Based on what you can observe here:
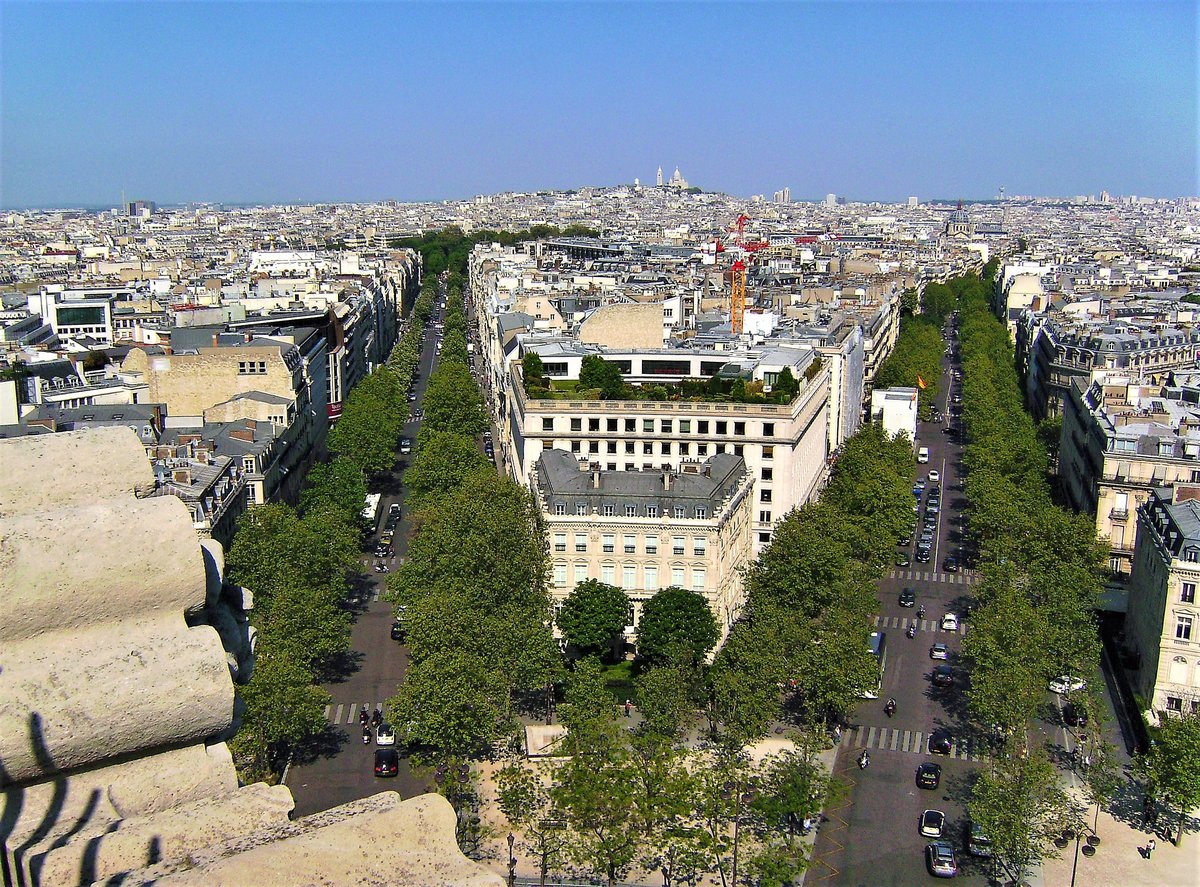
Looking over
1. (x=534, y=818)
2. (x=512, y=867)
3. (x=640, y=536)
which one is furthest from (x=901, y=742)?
(x=512, y=867)

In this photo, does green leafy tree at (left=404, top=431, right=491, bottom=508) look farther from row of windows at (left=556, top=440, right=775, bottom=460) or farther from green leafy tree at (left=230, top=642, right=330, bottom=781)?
green leafy tree at (left=230, top=642, right=330, bottom=781)

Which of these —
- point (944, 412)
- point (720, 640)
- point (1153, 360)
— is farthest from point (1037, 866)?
point (944, 412)

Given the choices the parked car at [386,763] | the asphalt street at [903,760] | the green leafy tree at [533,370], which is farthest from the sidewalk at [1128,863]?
the green leafy tree at [533,370]

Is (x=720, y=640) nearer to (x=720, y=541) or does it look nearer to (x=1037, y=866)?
(x=720, y=541)

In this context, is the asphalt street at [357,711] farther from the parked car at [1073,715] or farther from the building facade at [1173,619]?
the building facade at [1173,619]

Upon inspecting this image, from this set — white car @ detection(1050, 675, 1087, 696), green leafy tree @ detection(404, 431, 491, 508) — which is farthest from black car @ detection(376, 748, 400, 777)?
green leafy tree @ detection(404, 431, 491, 508)

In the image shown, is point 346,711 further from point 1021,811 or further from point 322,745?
point 1021,811
